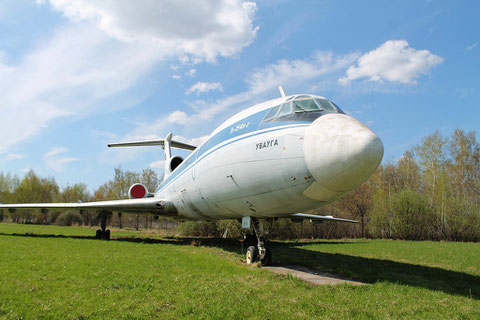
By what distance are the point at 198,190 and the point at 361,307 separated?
6.16m

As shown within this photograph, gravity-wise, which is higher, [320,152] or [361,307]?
[320,152]

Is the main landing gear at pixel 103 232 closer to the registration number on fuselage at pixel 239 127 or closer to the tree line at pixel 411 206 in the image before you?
the tree line at pixel 411 206

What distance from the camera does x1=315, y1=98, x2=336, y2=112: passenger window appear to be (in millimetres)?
6248

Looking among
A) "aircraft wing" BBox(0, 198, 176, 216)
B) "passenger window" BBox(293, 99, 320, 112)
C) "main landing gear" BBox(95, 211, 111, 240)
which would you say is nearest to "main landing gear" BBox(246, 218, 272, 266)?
"passenger window" BBox(293, 99, 320, 112)

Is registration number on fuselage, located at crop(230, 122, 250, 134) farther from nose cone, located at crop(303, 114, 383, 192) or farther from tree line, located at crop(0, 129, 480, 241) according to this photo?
tree line, located at crop(0, 129, 480, 241)

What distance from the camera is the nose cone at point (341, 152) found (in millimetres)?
4727

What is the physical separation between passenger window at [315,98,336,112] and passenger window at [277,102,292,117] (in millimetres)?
586

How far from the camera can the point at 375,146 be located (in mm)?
4734

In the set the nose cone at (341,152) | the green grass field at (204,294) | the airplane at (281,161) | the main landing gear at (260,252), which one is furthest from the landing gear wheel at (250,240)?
the nose cone at (341,152)

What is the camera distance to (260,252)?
25.4 feet

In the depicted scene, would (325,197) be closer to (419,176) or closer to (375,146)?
(375,146)

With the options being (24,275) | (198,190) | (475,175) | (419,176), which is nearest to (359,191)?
(419,176)

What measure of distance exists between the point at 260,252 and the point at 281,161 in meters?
2.99

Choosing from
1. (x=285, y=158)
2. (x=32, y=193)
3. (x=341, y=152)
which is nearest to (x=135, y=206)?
(x=285, y=158)
